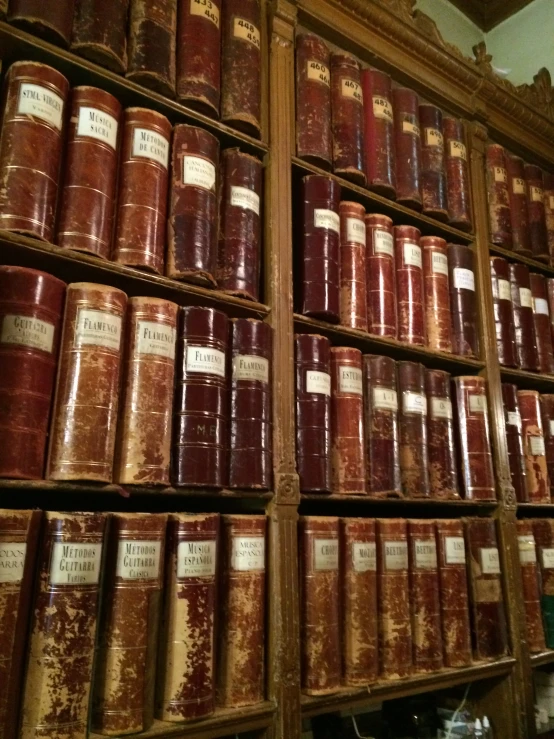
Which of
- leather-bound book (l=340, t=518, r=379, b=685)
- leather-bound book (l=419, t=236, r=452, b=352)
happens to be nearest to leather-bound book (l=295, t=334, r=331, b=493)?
leather-bound book (l=340, t=518, r=379, b=685)

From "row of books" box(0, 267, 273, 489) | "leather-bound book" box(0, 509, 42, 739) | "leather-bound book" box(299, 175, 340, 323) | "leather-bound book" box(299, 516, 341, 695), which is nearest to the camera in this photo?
"leather-bound book" box(0, 509, 42, 739)

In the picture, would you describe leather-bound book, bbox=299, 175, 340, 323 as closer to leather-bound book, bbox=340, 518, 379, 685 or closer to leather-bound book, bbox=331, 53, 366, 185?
leather-bound book, bbox=331, 53, 366, 185

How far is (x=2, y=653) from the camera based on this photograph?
2.92 ft

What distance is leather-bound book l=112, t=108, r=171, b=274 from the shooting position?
1.20 metres

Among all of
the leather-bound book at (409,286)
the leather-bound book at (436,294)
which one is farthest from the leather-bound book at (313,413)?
the leather-bound book at (436,294)

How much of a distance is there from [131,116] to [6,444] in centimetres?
73

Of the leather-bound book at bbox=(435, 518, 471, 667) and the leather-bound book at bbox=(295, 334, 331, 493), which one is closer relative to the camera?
the leather-bound book at bbox=(295, 334, 331, 493)

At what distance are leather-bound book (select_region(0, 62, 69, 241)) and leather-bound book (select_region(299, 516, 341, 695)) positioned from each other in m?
0.81

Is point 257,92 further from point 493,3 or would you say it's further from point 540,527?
point 493,3

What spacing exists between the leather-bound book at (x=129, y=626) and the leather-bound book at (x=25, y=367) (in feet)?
0.62

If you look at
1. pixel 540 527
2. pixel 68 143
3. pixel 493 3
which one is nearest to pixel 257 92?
pixel 68 143

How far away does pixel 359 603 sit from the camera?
4.37ft

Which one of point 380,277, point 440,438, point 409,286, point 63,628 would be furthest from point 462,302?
point 63,628

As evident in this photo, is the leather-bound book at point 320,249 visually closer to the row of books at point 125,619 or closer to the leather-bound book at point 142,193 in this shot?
the leather-bound book at point 142,193
